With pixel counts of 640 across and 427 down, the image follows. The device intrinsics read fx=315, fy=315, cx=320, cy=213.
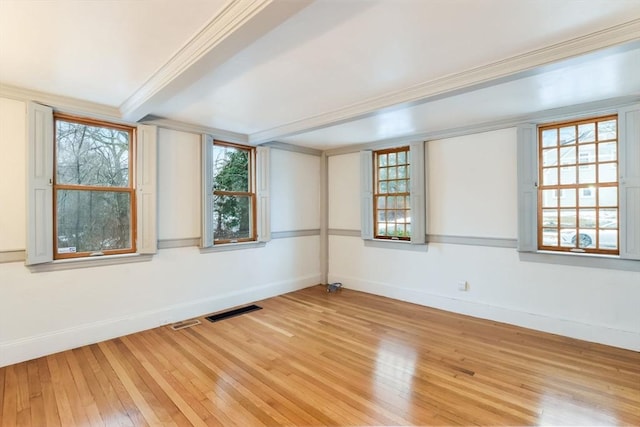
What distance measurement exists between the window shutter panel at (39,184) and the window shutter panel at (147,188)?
0.78 metres

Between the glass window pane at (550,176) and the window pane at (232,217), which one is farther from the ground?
the glass window pane at (550,176)

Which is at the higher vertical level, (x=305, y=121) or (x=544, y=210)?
(x=305, y=121)

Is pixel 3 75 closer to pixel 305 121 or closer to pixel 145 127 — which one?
pixel 145 127

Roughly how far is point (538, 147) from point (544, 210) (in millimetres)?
756

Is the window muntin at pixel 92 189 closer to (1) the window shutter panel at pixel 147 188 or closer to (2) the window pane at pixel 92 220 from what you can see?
(2) the window pane at pixel 92 220

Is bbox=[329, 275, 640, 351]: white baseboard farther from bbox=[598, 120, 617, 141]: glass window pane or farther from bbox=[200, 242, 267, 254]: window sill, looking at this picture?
bbox=[598, 120, 617, 141]: glass window pane

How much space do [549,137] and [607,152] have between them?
22.3 inches

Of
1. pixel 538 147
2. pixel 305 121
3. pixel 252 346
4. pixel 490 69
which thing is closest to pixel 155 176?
pixel 305 121

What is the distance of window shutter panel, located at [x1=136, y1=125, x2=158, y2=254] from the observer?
144 inches

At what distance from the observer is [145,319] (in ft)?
12.1

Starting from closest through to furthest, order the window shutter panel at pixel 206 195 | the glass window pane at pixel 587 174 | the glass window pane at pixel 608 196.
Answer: the glass window pane at pixel 608 196, the glass window pane at pixel 587 174, the window shutter panel at pixel 206 195

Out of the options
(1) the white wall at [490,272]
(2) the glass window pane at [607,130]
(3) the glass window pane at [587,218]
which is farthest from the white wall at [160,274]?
(2) the glass window pane at [607,130]

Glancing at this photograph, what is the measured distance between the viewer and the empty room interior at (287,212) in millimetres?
2078

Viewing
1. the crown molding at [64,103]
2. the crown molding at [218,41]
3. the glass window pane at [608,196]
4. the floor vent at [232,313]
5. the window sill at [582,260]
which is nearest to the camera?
the crown molding at [218,41]
